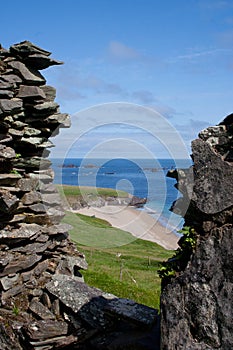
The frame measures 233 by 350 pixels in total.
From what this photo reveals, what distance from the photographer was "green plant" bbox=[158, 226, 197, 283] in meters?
8.62

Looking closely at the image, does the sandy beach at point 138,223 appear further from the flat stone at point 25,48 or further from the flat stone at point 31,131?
the flat stone at point 25,48

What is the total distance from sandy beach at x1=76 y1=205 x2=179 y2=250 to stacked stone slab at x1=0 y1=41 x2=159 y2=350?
135 feet

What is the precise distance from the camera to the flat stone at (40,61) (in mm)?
13195

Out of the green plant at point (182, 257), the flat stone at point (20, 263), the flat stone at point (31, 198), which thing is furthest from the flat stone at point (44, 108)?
the green plant at point (182, 257)

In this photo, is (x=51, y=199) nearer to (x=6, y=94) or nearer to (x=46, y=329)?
(x=6, y=94)

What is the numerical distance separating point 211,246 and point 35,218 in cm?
750

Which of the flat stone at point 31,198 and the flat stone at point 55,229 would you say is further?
the flat stone at point 55,229

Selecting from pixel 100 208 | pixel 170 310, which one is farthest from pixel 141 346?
pixel 100 208

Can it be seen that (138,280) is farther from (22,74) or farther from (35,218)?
(22,74)

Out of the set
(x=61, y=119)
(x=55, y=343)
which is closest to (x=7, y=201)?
(x=61, y=119)

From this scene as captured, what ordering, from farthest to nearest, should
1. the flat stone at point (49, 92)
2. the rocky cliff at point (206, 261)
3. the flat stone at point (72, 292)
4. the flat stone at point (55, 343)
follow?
the flat stone at point (49, 92) < the flat stone at point (72, 292) < the flat stone at point (55, 343) < the rocky cliff at point (206, 261)

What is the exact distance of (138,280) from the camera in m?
24.0

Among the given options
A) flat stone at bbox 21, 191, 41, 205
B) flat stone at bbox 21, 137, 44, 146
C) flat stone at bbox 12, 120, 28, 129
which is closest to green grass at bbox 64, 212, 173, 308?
flat stone at bbox 21, 191, 41, 205

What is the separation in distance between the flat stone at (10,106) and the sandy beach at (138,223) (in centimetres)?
4347
